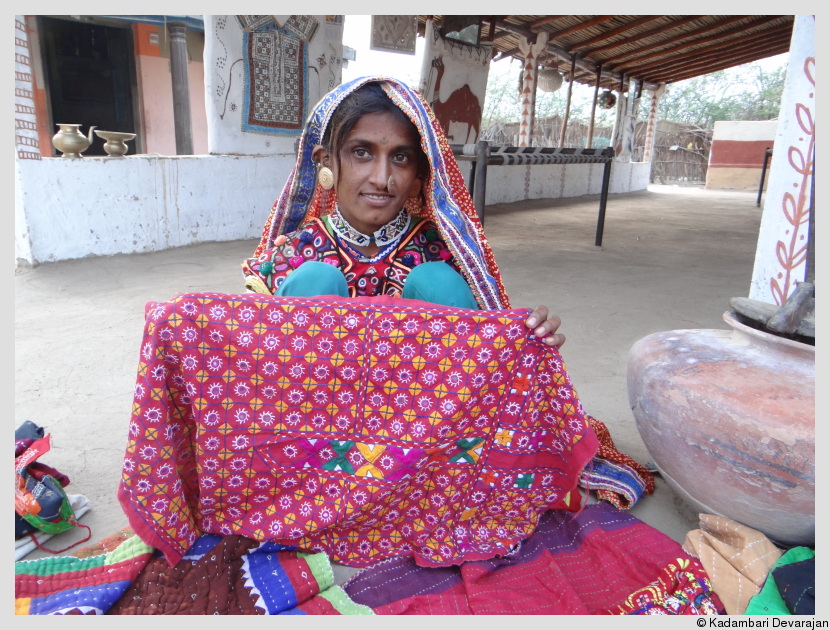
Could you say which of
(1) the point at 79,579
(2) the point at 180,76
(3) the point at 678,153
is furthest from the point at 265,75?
(3) the point at 678,153

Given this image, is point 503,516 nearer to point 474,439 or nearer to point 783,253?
point 474,439

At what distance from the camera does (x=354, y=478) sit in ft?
4.42

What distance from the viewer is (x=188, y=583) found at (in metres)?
1.28

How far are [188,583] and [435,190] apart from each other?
1218 millimetres

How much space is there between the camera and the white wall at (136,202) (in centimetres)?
435

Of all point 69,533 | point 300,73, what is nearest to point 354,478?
point 69,533

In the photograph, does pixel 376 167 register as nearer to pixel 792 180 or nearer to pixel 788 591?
pixel 788 591

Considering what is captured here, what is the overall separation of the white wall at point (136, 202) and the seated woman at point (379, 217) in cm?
351

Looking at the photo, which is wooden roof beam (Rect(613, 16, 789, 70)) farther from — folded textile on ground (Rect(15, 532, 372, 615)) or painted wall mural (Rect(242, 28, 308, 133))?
folded textile on ground (Rect(15, 532, 372, 615))

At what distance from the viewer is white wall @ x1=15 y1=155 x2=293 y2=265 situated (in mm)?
A: 4348

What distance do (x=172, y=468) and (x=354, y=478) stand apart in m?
0.42

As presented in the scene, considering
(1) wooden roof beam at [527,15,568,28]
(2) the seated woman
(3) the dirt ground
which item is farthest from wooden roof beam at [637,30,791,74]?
(2) the seated woman

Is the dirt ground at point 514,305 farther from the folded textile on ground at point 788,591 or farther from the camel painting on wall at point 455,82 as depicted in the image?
the camel painting on wall at point 455,82

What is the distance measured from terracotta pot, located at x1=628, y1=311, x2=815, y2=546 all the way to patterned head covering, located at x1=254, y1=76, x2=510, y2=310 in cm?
53
